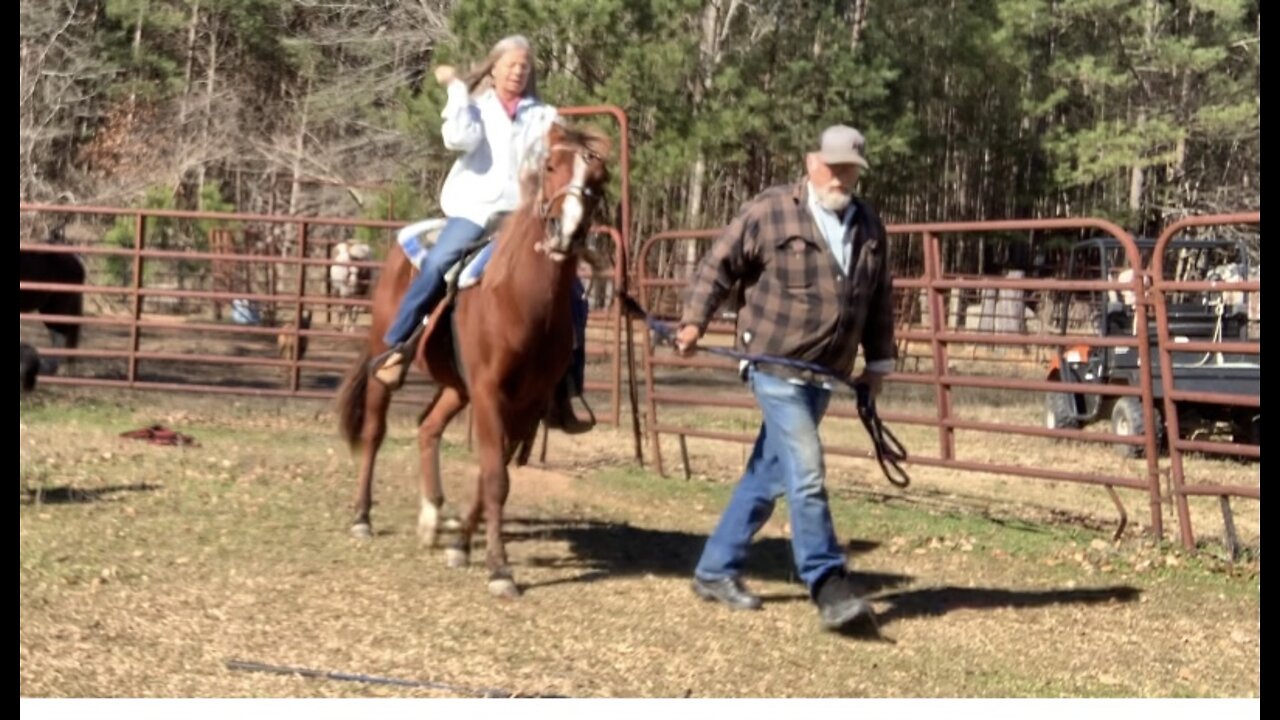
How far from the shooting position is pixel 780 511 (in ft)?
28.1

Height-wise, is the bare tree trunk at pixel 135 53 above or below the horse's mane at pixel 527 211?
above

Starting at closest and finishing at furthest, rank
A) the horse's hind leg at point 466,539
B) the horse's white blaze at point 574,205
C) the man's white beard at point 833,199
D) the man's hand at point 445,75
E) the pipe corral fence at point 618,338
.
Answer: the man's white beard at point 833,199
the horse's white blaze at point 574,205
the man's hand at point 445,75
the horse's hind leg at point 466,539
the pipe corral fence at point 618,338

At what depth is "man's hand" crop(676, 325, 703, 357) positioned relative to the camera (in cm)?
570

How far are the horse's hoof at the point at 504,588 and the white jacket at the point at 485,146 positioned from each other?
1.50 meters

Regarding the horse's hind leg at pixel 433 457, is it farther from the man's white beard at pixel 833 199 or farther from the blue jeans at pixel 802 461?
the man's white beard at pixel 833 199

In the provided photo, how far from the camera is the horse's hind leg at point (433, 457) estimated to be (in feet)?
23.6

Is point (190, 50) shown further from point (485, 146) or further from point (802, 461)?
point (802, 461)

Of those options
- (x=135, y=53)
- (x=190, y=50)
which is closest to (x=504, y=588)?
(x=190, y=50)

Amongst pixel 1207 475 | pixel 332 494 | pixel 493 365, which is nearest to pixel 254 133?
pixel 332 494

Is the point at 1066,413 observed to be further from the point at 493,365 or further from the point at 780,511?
the point at 493,365

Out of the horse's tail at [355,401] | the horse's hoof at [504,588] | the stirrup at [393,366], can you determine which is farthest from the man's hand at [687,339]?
the horse's tail at [355,401]

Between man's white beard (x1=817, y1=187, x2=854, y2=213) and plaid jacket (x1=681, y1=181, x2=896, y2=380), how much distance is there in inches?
2.5

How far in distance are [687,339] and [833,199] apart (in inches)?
27.4

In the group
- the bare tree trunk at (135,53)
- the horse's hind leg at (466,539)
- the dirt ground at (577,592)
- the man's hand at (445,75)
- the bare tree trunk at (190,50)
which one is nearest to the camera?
the dirt ground at (577,592)
